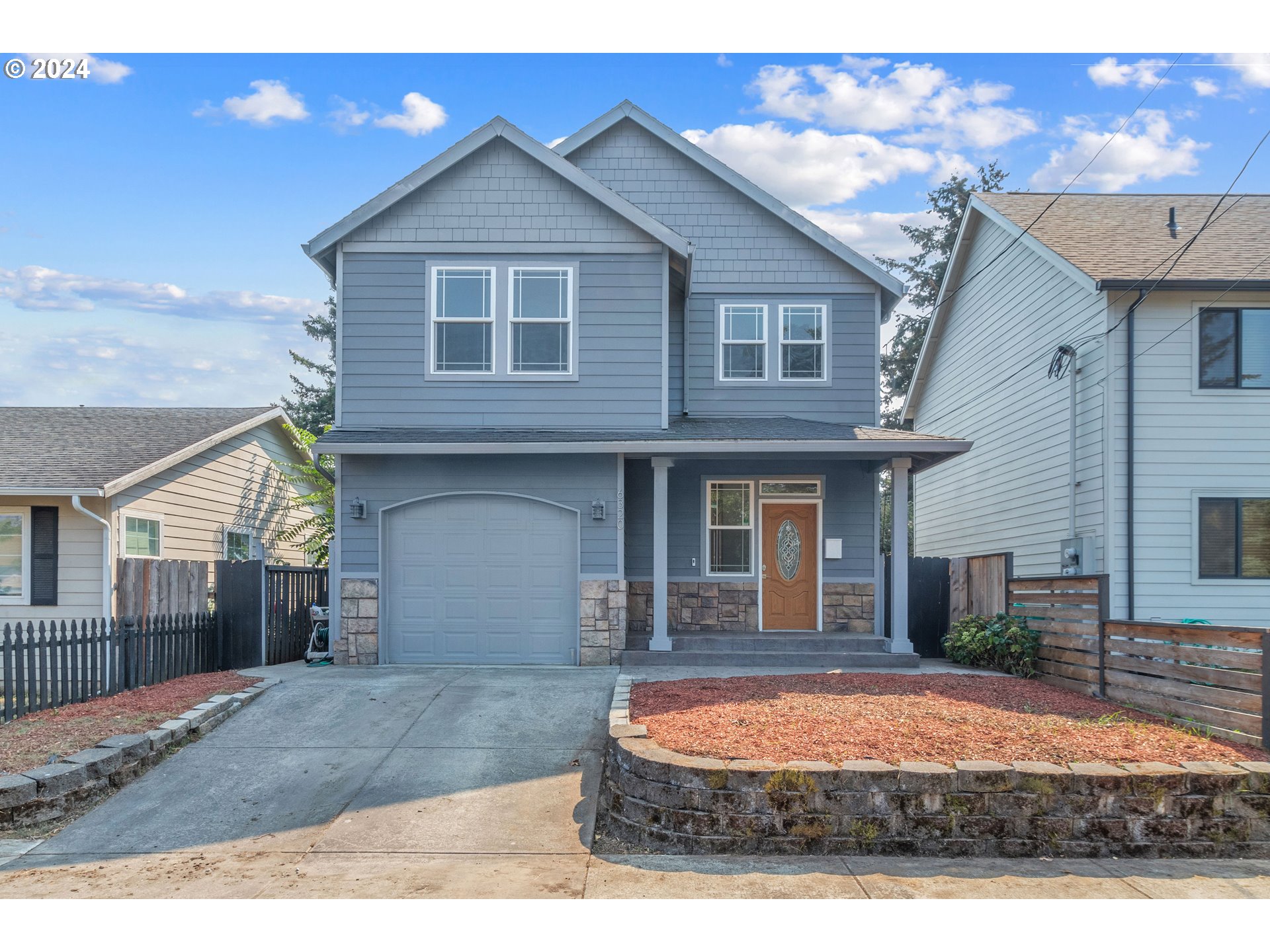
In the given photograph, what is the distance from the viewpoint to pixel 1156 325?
12.7m

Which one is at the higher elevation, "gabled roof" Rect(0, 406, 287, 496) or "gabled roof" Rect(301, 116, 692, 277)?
"gabled roof" Rect(301, 116, 692, 277)

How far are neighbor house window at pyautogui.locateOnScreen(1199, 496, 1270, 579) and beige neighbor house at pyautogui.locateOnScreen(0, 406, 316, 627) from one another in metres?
14.6

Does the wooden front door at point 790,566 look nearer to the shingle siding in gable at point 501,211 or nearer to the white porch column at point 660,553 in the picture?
the white porch column at point 660,553

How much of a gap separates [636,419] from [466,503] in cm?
251

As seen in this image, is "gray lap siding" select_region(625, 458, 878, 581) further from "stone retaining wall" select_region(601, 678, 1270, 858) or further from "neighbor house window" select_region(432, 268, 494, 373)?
"stone retaining wall" select_region(601, 678, 1270, 858)

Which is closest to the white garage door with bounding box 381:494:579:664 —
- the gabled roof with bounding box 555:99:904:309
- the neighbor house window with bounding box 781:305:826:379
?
the neighbor house window with bounding box 781:305:826:379

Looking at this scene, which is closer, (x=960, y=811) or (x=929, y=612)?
(x=960, y=811)

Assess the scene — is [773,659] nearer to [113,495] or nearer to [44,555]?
[113,495]

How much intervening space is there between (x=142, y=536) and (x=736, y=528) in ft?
29.4

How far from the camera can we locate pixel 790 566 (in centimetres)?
1388

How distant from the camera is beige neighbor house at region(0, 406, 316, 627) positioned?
1294 centimetres

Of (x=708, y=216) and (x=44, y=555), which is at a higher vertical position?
(x=708, y=216)

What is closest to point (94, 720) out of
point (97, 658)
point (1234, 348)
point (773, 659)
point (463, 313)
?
point (97, 658)

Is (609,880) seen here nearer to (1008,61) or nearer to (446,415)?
(446,415)
